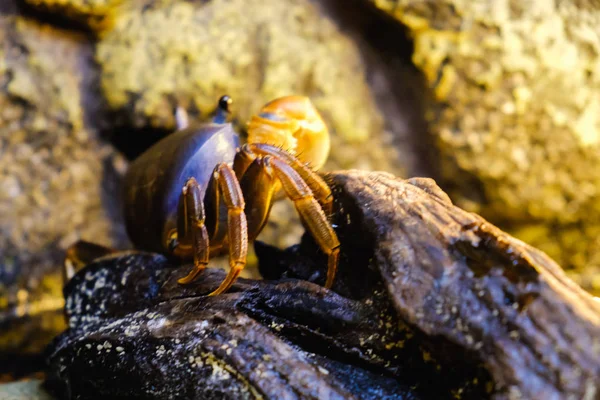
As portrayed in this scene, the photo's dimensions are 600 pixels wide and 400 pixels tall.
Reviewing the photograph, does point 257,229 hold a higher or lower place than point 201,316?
higher

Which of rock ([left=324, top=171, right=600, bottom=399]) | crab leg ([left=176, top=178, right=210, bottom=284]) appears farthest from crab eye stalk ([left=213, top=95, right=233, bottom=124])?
rock ([left=324, top=171, right=600, bottom=399])

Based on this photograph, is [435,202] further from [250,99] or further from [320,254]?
[250,99]

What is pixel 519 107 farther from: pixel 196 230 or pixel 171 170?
pixel 196 230

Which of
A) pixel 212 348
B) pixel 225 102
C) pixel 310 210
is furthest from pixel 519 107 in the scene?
pixel 212 348

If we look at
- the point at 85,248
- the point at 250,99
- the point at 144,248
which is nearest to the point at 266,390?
the point at 144,248

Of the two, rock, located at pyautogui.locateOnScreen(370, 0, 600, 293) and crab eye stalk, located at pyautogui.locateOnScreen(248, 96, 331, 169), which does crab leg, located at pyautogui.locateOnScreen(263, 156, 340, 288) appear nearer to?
crab eye stalk, located at pyautogui.locateOnScreen(248, 96, 331, 169)

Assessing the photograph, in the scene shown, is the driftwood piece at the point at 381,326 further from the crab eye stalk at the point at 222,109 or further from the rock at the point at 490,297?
the crab eye stalk at the point at 222,109
